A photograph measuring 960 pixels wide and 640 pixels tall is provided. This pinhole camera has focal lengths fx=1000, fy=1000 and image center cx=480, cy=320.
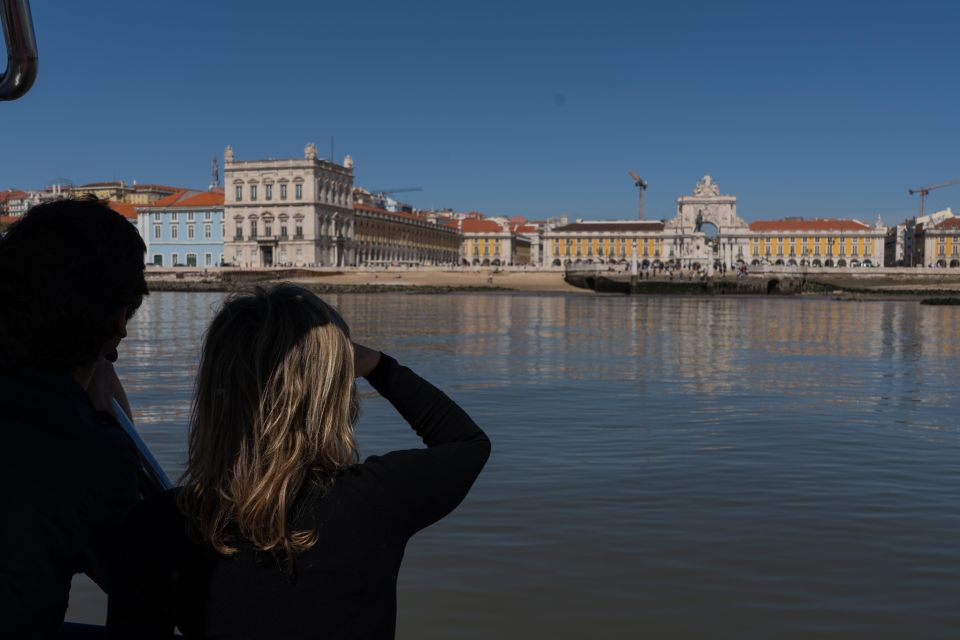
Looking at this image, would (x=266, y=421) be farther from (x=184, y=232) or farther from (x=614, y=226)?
(x=614, y=226)

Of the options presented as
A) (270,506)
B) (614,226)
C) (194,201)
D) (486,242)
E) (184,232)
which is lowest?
(270,506)

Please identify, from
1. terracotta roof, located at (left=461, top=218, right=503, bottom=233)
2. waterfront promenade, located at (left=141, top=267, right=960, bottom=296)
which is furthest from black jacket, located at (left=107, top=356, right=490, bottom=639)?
terracotta roof, located at (left=461, top=218, right=503, bottom=233)

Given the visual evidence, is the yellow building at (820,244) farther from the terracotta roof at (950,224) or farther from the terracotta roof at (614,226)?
the terracotta roof at (614,226)

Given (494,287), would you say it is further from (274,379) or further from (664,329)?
(274,379)

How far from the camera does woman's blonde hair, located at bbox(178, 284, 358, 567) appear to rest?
1.65 meters

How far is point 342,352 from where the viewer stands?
1713 millimetres

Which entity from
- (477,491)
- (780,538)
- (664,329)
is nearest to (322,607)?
(780,538)

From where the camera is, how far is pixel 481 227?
415ft

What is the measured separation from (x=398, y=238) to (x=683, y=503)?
317ft

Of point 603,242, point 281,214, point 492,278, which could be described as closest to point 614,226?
point 603,242

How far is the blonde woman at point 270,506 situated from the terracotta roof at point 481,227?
122995 millimetres

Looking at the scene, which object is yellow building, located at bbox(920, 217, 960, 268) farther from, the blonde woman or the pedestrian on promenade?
the pedestrian on promenade

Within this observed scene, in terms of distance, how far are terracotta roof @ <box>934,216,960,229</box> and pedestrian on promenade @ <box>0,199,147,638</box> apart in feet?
396

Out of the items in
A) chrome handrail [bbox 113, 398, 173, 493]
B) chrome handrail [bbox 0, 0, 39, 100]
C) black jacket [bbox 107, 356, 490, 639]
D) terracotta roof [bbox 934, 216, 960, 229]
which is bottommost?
black jacket [bbox 107, 356, 490, 639]
